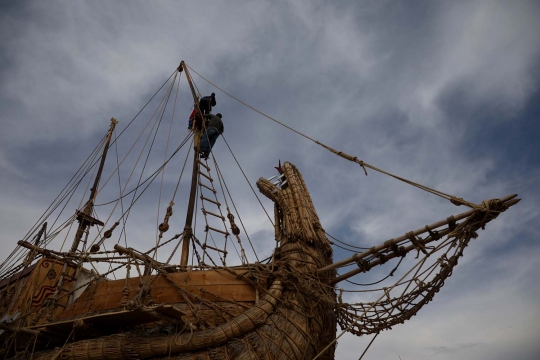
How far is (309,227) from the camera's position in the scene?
7324mm

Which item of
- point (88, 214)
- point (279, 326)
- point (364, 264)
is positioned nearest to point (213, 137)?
point (364, 264)

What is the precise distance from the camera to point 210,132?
11977 millimetres

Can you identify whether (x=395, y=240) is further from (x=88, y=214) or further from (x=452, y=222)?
(x=88, y=214)

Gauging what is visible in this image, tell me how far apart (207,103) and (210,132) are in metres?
1.43

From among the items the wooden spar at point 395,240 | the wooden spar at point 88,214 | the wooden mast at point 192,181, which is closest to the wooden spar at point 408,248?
the wooden spar at point 395,240

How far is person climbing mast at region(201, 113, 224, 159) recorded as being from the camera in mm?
11953

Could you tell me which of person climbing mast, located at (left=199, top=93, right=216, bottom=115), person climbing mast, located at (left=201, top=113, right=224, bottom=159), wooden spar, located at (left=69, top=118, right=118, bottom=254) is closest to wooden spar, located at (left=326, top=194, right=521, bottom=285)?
person climbing mast, located at (left=201, top=113, right=224, bottom=159)

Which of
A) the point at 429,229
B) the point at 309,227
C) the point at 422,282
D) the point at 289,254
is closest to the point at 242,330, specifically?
the point at 289,254

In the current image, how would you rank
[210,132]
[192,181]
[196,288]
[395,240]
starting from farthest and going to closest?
[210,132] → [192,181] → [196,288] → [395,240]

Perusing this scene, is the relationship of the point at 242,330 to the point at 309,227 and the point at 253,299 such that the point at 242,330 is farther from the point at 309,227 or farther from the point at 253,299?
the point at 309,227

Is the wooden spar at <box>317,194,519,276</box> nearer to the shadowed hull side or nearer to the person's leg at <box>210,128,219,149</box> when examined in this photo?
the shadowed hull side

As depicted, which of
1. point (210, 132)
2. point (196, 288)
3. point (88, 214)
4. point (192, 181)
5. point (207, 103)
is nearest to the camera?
point (196, 288)

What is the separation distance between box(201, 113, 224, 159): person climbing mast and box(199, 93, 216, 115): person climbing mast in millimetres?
636

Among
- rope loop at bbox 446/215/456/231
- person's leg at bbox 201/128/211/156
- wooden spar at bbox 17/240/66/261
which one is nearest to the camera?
rope loop at bbox 446/215/456/231
